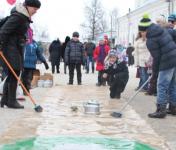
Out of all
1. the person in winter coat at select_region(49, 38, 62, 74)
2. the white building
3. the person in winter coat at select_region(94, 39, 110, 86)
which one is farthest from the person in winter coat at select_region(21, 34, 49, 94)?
the white building

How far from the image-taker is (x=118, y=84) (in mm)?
13109

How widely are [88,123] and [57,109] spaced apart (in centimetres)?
189

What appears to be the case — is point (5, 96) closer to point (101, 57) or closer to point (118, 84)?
point (118, 84)

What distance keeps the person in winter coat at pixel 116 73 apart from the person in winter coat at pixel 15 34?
3.40 m

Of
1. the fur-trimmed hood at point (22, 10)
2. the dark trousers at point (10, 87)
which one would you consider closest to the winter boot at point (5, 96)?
the dark trousers at point (10, 87)

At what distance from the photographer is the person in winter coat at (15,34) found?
1005 centimetres

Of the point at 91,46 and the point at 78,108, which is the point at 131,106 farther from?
the point at 91,46

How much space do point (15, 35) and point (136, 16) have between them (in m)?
52.4

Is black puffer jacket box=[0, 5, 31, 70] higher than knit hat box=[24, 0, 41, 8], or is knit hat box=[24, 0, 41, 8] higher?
knit hat box=[24, 0, 41, 8]

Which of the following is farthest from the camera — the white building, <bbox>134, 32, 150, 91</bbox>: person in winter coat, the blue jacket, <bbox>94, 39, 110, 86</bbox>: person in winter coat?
the white building

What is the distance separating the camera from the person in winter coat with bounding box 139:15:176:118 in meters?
9.50

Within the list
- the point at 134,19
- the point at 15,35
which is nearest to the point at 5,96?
the point at 15,35

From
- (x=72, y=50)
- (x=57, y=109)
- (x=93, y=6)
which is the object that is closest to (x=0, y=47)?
(x=57, y=109)

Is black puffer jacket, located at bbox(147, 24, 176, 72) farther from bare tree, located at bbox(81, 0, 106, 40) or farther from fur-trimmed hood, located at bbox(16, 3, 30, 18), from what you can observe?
bare tree, located at bbox(81, 0, 106, 40)
